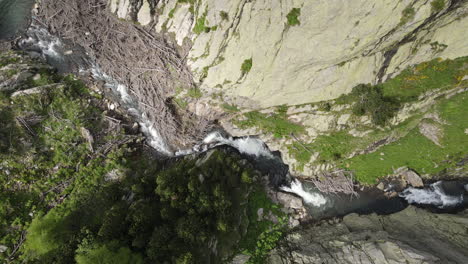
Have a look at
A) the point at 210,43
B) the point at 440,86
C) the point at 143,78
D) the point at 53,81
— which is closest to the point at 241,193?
the point at 210,43

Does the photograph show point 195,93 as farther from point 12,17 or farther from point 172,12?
point 12,17

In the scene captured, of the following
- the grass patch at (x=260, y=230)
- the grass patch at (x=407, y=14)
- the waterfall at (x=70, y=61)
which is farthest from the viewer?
the waterfall at (x=70, y=61)

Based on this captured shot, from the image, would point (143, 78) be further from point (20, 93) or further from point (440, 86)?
point (440, 86)

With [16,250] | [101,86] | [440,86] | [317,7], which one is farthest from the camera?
[101,86]

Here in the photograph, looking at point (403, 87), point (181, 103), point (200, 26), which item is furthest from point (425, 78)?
point (181, 103)

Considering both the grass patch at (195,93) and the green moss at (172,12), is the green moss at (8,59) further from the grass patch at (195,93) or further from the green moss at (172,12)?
the grass patch at (195,93)

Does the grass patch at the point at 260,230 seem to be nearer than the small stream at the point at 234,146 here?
Yes

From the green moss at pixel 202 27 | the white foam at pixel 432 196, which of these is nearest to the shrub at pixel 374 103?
the white foam at pixel 432 196
